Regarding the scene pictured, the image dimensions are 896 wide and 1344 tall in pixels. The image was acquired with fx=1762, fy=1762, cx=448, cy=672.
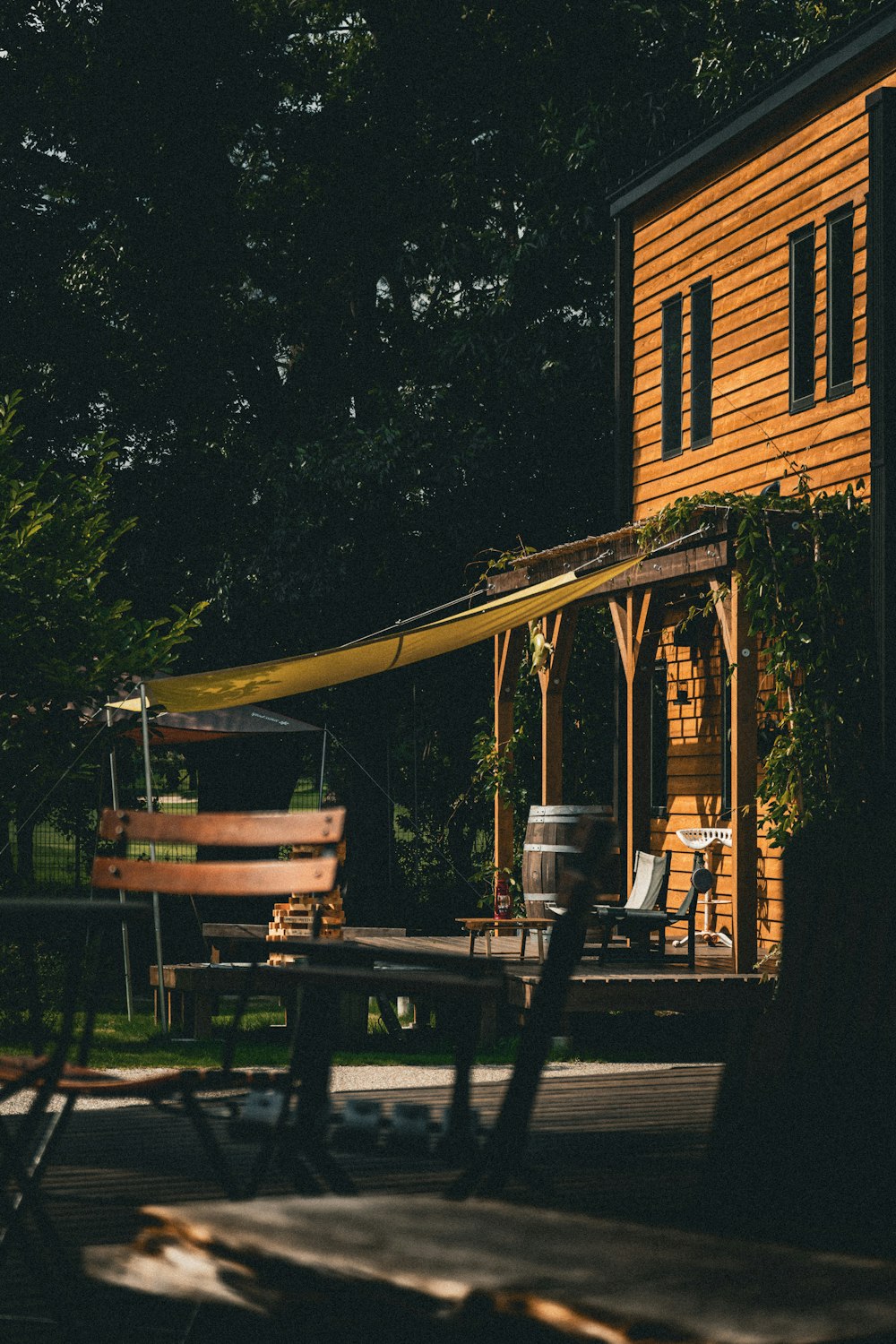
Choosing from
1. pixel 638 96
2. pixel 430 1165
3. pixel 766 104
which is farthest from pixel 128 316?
pixel 430 1165

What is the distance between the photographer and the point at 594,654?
16.0 m

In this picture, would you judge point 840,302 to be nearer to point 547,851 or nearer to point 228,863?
point 547,851

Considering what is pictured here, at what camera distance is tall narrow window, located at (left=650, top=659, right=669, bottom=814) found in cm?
1502

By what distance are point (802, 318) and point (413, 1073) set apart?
6.23 metres

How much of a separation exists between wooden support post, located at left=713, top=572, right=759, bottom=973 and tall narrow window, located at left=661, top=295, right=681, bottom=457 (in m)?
4.43

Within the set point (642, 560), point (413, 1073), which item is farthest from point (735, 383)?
point (413, 1073)

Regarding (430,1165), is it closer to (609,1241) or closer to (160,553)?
(609,1241)

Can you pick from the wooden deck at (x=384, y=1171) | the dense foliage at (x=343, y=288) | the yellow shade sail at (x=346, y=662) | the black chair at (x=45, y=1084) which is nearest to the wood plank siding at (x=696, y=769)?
the yellow shade sail at (x=346, y=662)

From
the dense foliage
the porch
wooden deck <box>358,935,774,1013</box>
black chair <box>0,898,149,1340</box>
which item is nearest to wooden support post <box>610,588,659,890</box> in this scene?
the porch

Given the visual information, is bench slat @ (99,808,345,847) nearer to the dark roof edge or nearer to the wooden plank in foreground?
the wooden plank in foreground

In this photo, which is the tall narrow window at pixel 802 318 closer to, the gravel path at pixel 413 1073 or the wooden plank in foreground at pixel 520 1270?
the gravel path at pixel 413 1073

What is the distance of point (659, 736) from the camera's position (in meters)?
15.1

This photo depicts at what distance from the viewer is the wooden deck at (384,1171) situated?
142 inches

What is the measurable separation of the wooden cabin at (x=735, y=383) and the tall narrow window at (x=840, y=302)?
14mm
